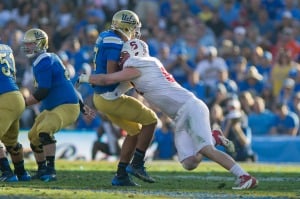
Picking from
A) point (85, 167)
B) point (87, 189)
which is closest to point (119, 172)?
point (87, 189)

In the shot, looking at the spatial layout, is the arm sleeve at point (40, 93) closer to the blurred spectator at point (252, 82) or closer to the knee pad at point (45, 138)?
the knee pad at point (45, 138)

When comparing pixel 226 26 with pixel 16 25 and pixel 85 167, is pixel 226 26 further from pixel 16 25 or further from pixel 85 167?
pixel 85 167

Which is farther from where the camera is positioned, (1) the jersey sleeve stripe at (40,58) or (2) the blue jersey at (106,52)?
(1) the jersey sleeve stripe at (40,58)

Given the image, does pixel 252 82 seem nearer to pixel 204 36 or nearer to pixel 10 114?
pixel 204 36

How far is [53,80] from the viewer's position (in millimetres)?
11883

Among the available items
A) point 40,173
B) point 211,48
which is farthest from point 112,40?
point 211,48

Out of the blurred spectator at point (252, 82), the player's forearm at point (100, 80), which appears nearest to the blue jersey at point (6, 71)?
the player's forearm at point (100, 80)

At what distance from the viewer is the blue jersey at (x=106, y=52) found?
11.2 meters

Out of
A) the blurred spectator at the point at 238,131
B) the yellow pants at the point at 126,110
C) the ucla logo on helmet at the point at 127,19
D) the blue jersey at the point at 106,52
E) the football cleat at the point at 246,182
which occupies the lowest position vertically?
the blurred spectator at the point at 238,131

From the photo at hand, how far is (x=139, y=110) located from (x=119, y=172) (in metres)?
0.76

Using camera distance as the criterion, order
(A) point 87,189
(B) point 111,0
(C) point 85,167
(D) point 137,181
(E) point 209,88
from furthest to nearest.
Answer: (B) point 111,0
(E) point 209,88
(C) point 85,167
(D) point 137,181
(A) point 87,189

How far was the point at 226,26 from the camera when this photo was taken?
22.7m

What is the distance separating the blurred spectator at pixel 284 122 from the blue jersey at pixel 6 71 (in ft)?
27.9

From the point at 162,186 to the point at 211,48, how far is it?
942 cm
